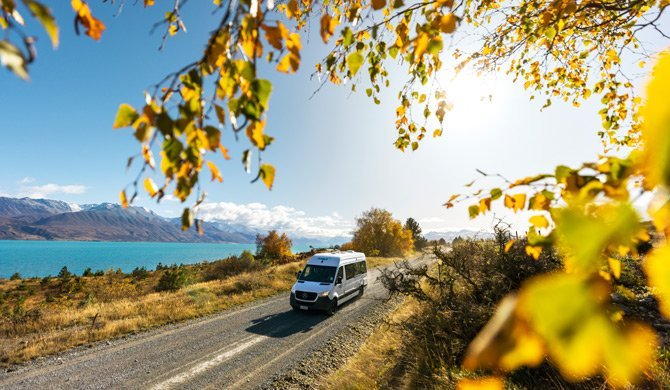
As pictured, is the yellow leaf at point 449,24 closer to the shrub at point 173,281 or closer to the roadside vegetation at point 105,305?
the roadside vegetation at point 105,305

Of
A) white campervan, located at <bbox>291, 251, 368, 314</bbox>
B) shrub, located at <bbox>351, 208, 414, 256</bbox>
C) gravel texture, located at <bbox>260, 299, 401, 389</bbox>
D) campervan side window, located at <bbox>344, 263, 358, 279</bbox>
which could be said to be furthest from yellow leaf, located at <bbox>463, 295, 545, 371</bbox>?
shrub, located at <bbox>351, 208, 414, 256</bbox>

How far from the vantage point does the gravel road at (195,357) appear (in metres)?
7.34

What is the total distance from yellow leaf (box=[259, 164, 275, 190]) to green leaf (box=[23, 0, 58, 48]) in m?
0.86

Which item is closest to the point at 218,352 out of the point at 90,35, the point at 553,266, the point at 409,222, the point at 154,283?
the point at 553,266

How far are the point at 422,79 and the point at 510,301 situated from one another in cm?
339

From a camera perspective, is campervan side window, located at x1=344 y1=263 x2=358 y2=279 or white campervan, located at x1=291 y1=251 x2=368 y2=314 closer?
white campervan, located at x1=291 y1=251 x2=368 y2=314

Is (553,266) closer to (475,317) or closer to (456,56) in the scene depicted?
(475,317)

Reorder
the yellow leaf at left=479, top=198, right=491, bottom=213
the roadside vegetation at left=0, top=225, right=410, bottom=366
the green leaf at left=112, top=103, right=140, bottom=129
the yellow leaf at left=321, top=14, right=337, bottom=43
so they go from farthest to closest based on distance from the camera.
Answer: the roadside vegetation at left=0, top=225, right=410, bottom=366
the yellow leaf at left=321, top=14, right=337, bottom=43
the yellow leaf at left=479, top=198, right=491, bottom=213
the green leaf at left=112, top=103, right=140, bottom=129

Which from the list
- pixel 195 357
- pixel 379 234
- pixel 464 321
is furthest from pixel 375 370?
pixel 379 234

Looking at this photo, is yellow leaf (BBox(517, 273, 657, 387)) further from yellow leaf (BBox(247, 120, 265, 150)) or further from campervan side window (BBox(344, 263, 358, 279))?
campervan side window (BBox(344, 263, 358, 279))

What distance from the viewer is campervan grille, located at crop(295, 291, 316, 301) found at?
507 inches

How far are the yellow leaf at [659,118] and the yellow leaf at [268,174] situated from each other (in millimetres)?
1333

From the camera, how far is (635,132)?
16.8ft

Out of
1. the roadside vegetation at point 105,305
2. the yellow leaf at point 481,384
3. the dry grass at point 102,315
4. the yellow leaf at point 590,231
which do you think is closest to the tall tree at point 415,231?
the roadside vegetation at point 105,305
